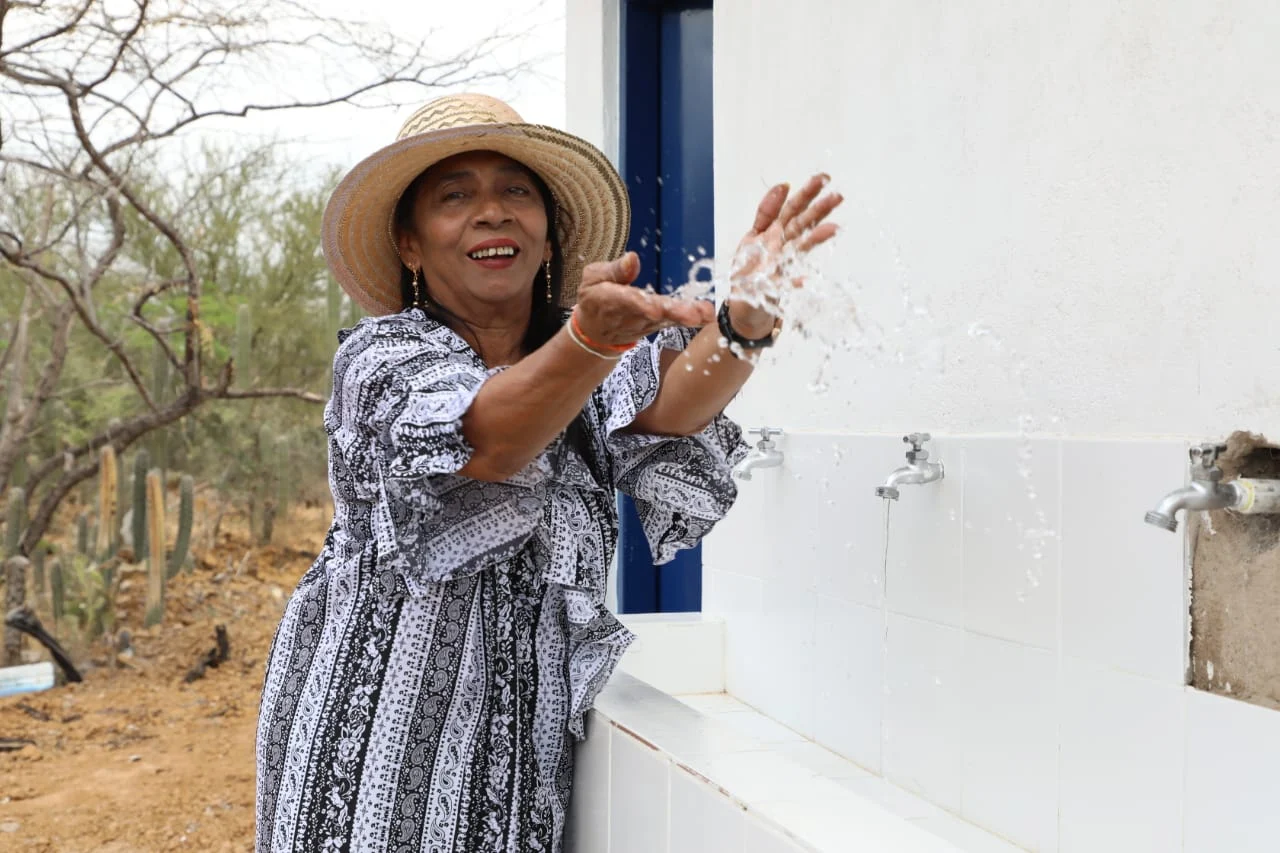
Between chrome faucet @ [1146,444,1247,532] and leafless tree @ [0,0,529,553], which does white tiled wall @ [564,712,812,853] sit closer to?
chrome faucet @ [1146,444,1247,532]

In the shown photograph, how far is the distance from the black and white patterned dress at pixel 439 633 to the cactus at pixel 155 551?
575 centimetres

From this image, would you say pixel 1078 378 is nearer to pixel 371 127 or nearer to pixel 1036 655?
pixel 1036 655

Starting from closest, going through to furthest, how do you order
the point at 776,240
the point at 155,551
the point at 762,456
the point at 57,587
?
the point at 776,240 < the point at 762,456 < the point at 57,587 < the point at 155,551

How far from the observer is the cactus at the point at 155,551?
713 cm

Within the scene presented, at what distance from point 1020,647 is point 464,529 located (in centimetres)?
91

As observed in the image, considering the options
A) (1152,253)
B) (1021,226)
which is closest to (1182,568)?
(1152,253)

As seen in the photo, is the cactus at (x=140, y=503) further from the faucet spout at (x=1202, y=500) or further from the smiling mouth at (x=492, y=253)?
the faucet spout at (x=1202, y=500)

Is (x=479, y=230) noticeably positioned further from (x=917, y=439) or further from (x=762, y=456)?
(x=762, y=456)

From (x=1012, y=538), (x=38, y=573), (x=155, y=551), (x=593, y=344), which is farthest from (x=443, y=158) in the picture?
(x=38, y=573)

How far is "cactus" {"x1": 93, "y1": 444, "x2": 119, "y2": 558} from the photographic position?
7.26 m

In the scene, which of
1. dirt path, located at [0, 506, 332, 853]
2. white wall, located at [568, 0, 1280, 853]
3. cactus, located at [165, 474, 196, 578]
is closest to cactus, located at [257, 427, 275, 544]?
dirt path, located at [0, 506, 332, 853]

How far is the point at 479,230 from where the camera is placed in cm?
180

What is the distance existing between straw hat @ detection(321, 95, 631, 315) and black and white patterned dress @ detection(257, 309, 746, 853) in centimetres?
24

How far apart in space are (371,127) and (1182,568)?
Result: 7.59 metres
